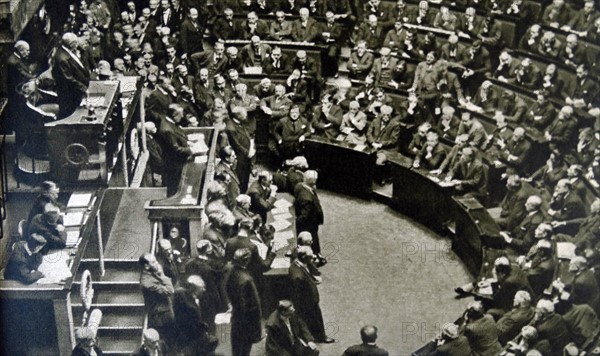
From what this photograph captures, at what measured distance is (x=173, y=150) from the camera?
14531mm

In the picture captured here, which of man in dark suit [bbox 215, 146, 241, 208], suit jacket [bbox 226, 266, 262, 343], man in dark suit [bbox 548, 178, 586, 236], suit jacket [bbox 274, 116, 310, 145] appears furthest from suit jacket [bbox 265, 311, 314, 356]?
suit jacket [bbox 274, 116, 310, 145]

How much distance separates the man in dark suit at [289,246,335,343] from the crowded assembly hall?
33 millimetres

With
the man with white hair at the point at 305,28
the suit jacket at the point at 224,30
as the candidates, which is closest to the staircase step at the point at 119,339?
the man with white hair at the point at 305,28

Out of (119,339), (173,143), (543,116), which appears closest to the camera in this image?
(119,339)

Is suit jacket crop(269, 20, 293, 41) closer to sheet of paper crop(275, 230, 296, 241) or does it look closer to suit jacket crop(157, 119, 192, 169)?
suit jacket crop(157, 119, 192, 169)

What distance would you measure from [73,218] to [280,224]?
3621 millimetres

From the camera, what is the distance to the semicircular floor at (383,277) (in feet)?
45.4

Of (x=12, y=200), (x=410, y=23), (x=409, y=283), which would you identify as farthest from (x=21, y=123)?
(x=410, y=23)

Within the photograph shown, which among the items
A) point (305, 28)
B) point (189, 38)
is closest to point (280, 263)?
point (189, 38)

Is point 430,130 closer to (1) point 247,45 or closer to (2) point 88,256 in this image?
(1) point 247,45

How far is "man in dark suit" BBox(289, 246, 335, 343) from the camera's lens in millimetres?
12664

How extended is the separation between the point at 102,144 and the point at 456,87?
27.5ft

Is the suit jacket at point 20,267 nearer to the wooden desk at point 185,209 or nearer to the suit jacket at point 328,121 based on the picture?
the wooden desk at point 185,209

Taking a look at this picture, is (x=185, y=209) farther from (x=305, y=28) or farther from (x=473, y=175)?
(x=305, y=28)
